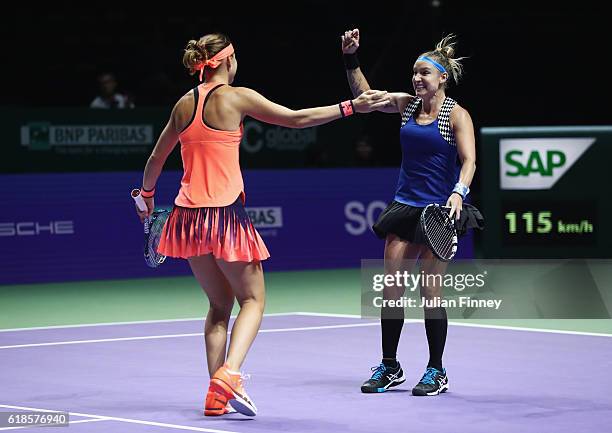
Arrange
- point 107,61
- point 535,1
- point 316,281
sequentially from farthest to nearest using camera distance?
1. point 535,1
2. point 107,61
3. point 316,281

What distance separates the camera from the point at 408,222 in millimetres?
8352

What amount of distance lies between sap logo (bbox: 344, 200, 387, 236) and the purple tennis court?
5.38 meters

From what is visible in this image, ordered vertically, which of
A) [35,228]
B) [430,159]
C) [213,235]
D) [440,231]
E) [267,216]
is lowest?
[267,216]

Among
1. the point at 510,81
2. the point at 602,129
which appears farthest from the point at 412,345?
the point at 510,81

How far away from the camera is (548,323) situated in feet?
39.3

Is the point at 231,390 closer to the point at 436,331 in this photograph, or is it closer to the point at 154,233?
the point at 154,233

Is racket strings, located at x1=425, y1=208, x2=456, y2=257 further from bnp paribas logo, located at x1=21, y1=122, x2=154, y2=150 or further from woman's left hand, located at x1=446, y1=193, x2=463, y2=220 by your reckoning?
bnp paribas logo, located at x1=21, y1=122, x2=154, y2=150

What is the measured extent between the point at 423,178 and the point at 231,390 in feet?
6.10

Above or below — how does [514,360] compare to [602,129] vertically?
below

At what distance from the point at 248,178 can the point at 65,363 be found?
23.9 ft

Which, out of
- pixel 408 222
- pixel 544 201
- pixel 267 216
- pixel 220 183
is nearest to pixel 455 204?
pixel 408 222

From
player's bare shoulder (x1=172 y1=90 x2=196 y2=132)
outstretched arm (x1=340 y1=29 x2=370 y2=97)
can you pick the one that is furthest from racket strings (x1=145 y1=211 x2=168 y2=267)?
outstretched arm (x1=340 y1=29 x2=370 y2=97)

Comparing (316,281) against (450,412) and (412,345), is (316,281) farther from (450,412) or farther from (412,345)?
(450,412)

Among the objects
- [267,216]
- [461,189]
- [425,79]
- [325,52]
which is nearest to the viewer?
[461,189]
